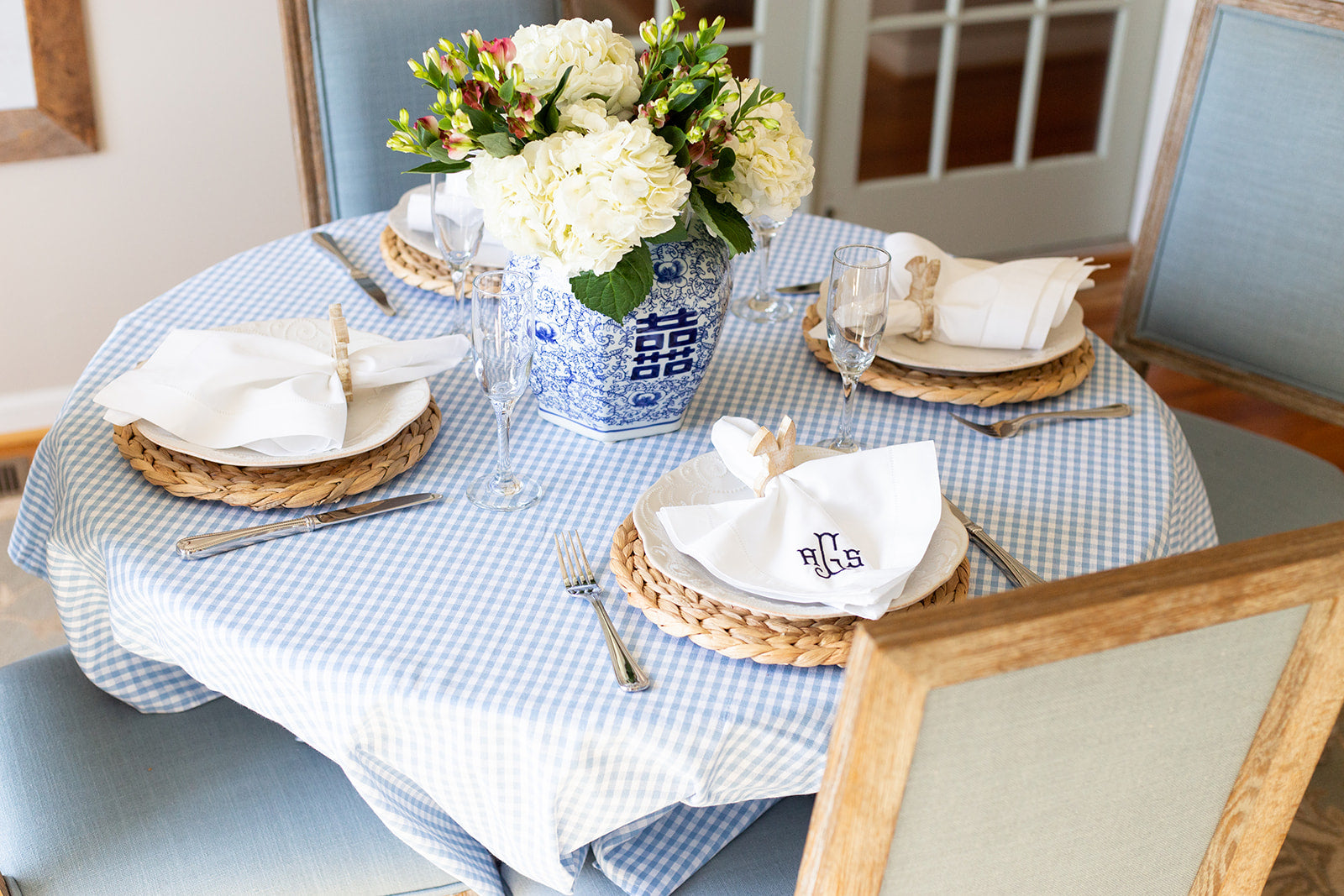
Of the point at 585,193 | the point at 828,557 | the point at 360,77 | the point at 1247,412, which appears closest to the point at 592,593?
the point at 828,557

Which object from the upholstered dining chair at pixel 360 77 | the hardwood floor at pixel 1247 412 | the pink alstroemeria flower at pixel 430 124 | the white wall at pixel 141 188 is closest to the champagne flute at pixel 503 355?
the pink alstroemeria flower at pixel 430 124

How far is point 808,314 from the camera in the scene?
4.65 ft

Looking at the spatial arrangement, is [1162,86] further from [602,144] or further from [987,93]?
[602,144]

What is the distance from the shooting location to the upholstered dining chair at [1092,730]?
64 cm

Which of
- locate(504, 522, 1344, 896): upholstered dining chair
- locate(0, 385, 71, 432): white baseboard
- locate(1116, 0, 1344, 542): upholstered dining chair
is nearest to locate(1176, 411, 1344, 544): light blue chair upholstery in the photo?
locate(1116, 0, 1344, 542): upholstered dining chair

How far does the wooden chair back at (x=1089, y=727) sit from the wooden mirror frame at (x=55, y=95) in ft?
7.09

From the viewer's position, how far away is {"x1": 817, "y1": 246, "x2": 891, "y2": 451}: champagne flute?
1.10 m

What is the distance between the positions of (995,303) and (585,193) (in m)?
0.55

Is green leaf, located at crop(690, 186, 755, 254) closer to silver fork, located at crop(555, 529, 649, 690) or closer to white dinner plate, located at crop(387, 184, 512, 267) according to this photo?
silver fork, located at crop(555, 529, 649, 690)

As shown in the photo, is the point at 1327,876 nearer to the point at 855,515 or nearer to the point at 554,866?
the point at 855,515

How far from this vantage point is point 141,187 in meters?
2.42

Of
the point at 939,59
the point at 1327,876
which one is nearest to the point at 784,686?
the point at 1327,876

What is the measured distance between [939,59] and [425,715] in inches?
103

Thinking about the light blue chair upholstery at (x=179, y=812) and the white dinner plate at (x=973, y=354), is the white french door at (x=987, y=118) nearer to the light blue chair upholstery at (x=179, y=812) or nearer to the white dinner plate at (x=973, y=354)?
the white dinner plate at (x=973, y=354)
